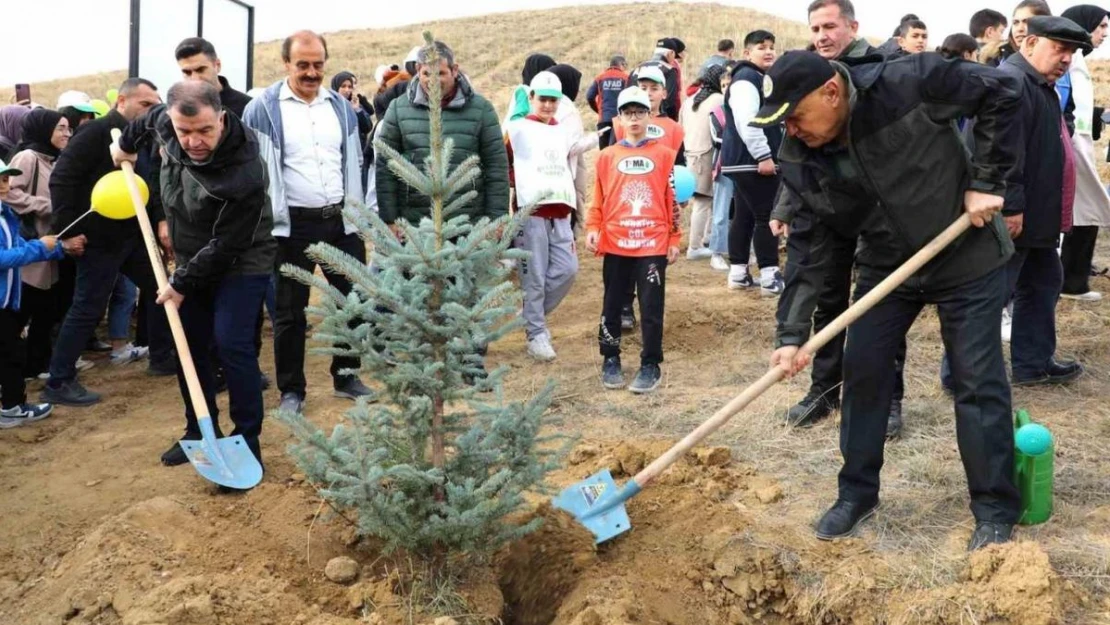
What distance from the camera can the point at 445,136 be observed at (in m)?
5.81

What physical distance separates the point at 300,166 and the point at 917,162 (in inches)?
132

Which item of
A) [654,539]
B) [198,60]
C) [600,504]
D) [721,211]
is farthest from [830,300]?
[721,211]

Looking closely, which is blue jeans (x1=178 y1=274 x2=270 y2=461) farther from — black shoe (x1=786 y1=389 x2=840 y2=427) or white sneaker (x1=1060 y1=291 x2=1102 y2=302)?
white sneaker (x1=1060 y1=291 x2=1102 y2=302)

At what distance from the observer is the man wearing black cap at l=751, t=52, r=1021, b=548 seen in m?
3.43

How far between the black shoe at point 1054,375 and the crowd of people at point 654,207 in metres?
0.04

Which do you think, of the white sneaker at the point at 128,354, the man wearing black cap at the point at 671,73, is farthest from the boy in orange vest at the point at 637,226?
the man wearing black cap at the point at 671,73

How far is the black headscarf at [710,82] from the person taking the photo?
8867 mm

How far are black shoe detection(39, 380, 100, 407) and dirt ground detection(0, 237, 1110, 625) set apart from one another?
299 millimetres

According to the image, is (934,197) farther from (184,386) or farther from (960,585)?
(184,386)

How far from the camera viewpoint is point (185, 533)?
Answer: 4.02 metres

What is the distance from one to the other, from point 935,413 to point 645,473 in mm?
2149

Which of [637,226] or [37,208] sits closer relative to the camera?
[637,226]

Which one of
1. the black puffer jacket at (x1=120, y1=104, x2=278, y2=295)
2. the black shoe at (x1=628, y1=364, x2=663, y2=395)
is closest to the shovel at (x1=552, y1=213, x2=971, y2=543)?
the black puffer jacket at (x1=120, y1=104, x2=278, y2=295)

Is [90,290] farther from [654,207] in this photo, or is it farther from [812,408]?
[812,408]
